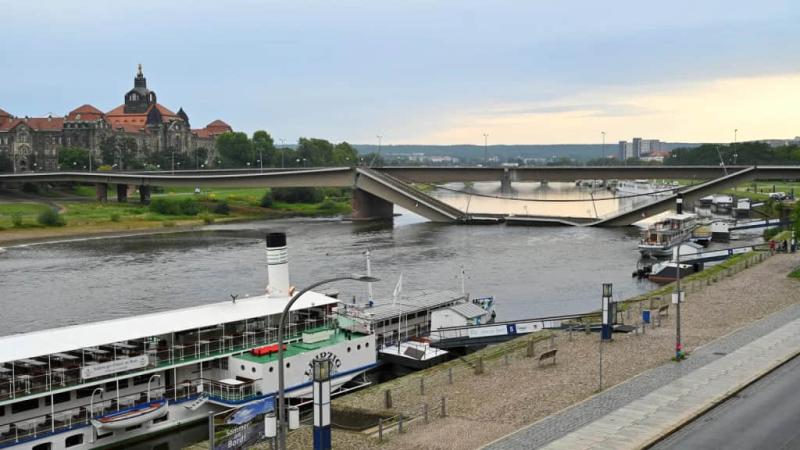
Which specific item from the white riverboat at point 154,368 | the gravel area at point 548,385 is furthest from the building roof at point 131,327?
the gravel area at point 548,385

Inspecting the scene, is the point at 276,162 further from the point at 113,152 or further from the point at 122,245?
the point at 122,245

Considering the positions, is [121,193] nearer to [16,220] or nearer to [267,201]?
[267,201]

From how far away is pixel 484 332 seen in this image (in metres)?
41.3

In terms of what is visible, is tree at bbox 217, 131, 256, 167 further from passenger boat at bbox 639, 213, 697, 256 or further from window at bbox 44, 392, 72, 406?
window at bbox 44, 392, 72, 406

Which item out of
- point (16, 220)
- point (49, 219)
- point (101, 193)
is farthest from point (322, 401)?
point (101, 193)

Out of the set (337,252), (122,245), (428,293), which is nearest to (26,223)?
(122,245)

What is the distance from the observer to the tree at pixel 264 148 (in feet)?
611

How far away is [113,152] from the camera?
176500 mm

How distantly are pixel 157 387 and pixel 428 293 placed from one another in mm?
19005

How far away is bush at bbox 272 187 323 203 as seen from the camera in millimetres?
139250

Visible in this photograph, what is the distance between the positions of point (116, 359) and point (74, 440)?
322 centimetres

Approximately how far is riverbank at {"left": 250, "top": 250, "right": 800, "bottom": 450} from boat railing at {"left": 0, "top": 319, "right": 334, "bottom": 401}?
15.1 feet

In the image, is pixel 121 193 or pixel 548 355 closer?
pixel 548 355

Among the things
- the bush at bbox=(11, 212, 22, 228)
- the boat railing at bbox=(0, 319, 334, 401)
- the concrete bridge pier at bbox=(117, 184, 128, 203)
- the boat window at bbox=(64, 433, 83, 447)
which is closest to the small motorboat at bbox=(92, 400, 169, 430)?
the boat window at bbox=(64, 433, 83, 447)
